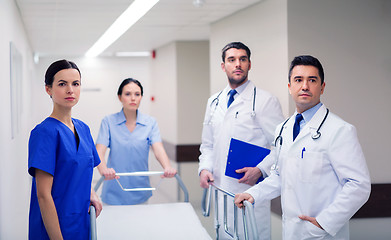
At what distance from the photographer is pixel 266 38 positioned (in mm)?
4043

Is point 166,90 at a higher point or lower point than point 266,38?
lower

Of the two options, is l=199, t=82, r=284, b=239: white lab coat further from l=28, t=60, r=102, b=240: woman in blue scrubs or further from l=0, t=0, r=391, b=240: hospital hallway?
l=28, t=60, r=102, b=240: woman in blue scrubs

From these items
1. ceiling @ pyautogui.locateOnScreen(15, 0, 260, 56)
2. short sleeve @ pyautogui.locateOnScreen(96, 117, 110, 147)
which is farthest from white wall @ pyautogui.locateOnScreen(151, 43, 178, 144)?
short sleeve @ pyautogui.locateOnScreen(96, 117, 110, 147)

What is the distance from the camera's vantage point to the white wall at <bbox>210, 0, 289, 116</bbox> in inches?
146

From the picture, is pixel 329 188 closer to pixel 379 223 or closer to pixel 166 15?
pixel 379 223

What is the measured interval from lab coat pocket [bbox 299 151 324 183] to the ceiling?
2292 mm

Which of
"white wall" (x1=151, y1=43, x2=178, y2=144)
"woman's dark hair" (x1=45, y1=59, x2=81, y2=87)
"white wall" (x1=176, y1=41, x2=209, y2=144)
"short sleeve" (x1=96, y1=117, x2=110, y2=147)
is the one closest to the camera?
"woman's dark hair" (x1=45, y1=59, x2=81, y2=87)

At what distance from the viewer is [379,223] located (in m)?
3.66

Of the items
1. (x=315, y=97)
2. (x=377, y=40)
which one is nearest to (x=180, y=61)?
(x=377, y=40)

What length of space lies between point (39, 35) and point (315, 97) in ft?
16.1

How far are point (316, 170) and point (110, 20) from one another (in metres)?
3.40

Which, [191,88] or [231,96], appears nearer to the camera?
[231,96]

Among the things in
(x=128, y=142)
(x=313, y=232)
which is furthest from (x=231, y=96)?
(x=313, y=232)

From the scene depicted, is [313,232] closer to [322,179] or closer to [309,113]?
[322,179]
